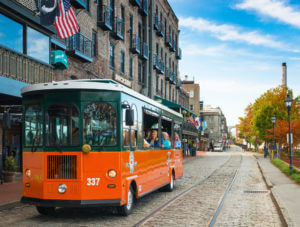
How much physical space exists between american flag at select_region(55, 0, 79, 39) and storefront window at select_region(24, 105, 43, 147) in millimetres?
7974

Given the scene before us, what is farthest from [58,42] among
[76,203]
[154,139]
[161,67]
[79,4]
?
[161,67]

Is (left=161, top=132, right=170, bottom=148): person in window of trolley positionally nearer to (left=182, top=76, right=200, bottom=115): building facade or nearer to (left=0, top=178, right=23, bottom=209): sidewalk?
(left=0, top=178, right=23, bottom=209): sidewalk

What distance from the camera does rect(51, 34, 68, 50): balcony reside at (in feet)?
61.9

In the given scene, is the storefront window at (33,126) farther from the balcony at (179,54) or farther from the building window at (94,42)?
the balcony at (179,54)

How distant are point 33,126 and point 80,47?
45.0ft

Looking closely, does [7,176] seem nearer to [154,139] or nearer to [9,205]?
[9,205]

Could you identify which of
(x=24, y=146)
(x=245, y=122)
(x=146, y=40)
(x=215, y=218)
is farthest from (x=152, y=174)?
(x=245, y=122)

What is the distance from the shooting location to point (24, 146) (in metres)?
8.76

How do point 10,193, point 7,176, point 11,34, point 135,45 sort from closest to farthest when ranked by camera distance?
point 10,193, point 11,34, point 7,176, point 135,45

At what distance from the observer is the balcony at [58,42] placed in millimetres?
18859

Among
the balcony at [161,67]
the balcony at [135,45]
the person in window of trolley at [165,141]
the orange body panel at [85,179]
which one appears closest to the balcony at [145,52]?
the balcony at [135,45]

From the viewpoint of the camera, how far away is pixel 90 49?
22750 millimetres

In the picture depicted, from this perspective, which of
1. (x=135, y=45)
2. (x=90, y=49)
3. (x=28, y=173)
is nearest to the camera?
(x=28, y=173)

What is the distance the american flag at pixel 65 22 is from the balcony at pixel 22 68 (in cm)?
162
